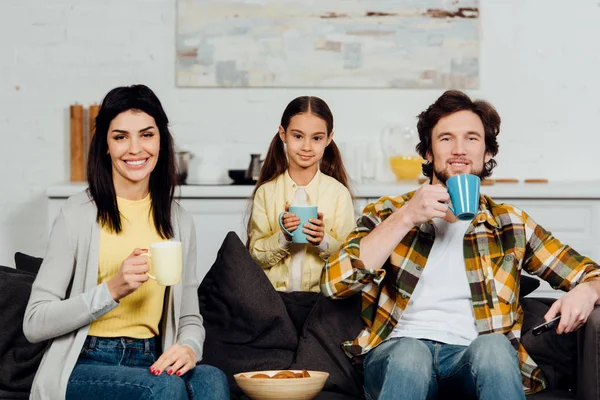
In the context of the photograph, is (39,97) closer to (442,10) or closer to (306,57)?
(306,57)

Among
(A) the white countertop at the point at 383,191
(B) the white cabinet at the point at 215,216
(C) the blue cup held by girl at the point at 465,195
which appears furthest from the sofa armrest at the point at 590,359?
(B) the white cabinet at the point at 215,216

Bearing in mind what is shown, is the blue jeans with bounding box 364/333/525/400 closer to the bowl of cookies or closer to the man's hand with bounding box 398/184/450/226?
the bowl of cookies

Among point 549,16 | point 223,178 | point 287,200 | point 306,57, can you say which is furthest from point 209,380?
point 549,16

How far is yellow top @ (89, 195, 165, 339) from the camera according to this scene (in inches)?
85.4

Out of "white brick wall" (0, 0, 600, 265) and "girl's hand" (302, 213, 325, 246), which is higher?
"white brick wall" (0, 0, 600, 265)

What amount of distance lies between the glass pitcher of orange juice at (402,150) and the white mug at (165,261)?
8.28 feet

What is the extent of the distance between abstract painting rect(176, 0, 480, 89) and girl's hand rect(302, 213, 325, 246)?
214cm

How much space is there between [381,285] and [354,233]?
163mm

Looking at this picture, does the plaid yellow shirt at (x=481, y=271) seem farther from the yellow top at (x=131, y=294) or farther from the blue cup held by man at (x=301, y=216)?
the yellow top at (x=131, y=294)

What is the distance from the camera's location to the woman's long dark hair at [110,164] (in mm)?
2211

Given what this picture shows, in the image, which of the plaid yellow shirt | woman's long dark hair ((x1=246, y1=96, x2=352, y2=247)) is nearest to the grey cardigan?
the plaid yellow shirt

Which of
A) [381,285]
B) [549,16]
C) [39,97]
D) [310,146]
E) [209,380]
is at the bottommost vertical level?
[209,380]

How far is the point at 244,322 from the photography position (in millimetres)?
2512

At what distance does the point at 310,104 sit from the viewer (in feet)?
10.1
